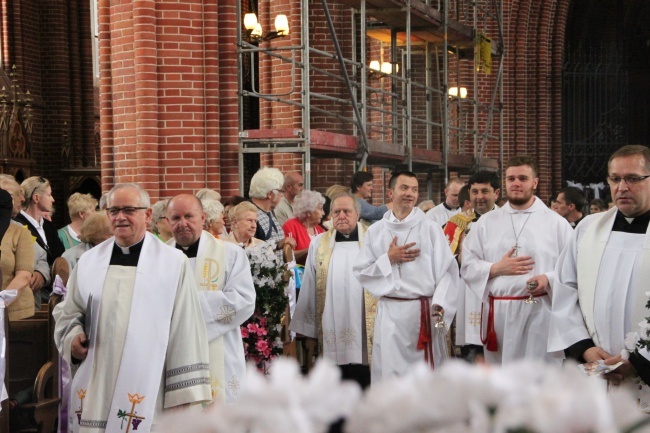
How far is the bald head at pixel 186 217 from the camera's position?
6.01 metres

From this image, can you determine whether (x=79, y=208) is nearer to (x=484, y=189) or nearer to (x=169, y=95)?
(x=169, y=95)

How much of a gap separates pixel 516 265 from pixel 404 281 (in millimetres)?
1128

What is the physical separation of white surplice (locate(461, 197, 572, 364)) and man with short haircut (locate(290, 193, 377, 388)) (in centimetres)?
Answer: 159

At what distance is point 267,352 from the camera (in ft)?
24.4

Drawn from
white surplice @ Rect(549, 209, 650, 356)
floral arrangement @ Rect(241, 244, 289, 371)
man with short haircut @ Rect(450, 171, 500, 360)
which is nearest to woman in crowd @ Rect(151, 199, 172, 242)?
floral arrangement @ Rect(241, 244, 289, 371)

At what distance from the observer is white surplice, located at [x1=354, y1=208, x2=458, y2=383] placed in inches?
314

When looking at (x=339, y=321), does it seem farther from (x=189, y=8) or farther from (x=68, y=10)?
(x=68, y=10)

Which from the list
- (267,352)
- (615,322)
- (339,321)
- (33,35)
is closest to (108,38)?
(339,321)

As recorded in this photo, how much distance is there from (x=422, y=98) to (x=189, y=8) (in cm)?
1045

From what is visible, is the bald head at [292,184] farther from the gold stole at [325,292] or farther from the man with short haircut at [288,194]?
the gold stole at [325,292]

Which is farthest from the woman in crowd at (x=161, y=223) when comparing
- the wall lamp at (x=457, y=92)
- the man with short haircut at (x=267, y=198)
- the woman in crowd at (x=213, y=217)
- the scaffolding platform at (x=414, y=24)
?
the wall lamp at (x=457, y=92)

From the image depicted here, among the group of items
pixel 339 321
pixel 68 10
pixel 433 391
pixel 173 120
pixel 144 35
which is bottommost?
pixel 339 321

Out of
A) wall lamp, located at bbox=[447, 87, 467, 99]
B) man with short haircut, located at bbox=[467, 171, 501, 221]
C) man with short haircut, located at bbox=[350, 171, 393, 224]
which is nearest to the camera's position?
man with short haircut, located at bbox=[467, 171, 501, 221]

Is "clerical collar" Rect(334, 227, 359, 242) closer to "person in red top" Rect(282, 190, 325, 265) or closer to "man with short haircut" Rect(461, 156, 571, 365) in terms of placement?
"person in red top" Rect(282, 190, 325, 265)
